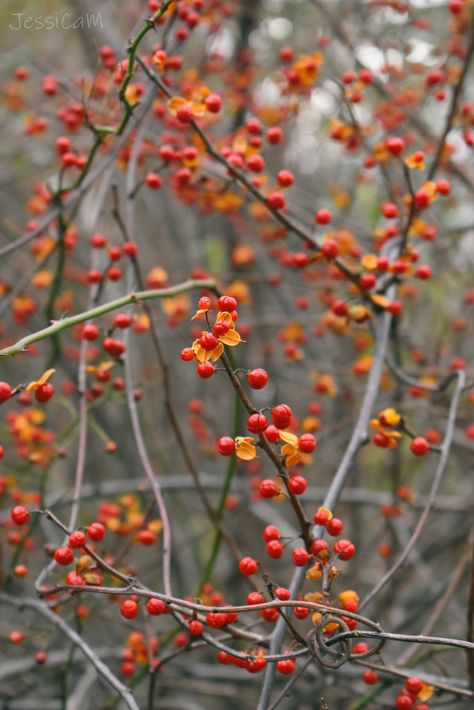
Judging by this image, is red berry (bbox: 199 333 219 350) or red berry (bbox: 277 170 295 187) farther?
red berry (bbox: 277 170 295 187)

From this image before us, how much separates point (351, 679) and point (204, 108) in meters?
1.94

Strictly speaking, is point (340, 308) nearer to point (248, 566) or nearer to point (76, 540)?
point (248, 566)

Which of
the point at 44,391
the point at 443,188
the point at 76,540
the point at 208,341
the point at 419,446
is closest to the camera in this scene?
the point at 208,341

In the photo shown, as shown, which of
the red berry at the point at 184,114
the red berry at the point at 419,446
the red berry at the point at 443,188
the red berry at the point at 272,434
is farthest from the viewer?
the red berry at the point at 443,188

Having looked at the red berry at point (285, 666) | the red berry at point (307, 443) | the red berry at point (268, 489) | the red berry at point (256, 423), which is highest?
the red berry at point (256, 423)

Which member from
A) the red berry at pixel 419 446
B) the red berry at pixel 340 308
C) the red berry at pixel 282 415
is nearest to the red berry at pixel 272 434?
the red berry at pixel 282 415

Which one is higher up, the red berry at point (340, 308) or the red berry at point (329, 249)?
the red berry at point (329, 249)

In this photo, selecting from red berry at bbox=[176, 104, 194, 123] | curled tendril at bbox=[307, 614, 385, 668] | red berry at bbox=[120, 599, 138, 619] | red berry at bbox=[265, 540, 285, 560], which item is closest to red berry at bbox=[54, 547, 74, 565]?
red berry at bbox=[120, 599, 138, 619]

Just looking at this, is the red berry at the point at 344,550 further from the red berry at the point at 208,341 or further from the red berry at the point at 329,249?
the red berry at the point at 329,249

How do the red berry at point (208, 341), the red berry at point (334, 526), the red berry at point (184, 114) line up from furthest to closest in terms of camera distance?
the red berry at point (184, 114) < the red berry at point (334, 526) < the red berry at point (208, 341)

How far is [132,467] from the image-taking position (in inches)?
158

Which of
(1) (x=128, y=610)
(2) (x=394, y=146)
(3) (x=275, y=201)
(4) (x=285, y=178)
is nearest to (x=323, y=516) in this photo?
(1) (x=128, y=610)

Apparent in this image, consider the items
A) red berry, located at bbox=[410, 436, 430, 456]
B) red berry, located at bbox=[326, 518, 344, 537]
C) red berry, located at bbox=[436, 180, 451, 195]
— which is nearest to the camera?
red berry, located at bbox=[326, 518, 344, 537]

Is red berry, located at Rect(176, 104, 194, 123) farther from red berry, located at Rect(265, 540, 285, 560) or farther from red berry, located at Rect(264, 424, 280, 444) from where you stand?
red berry, located at Rect(265, 540, 285, 560)
